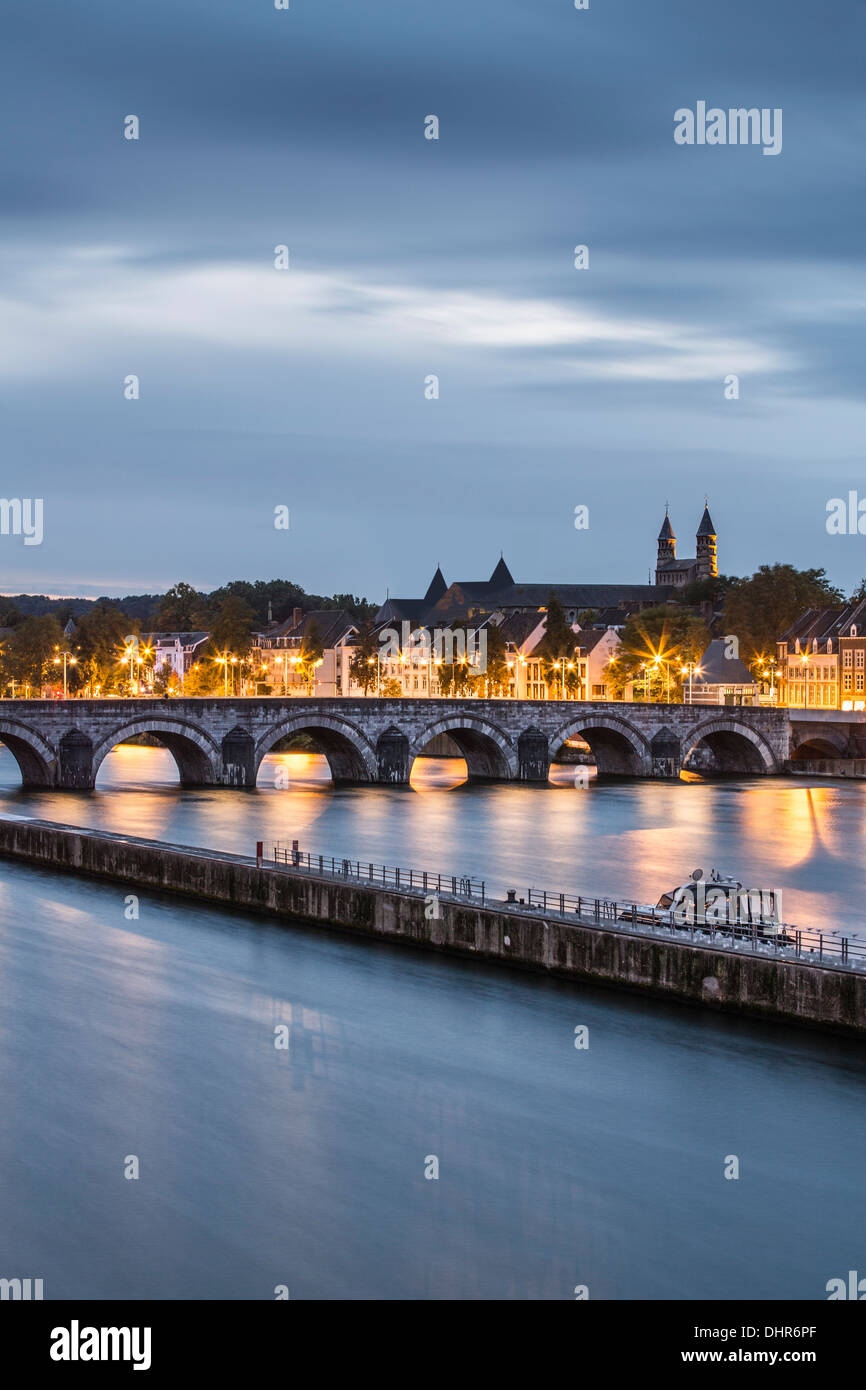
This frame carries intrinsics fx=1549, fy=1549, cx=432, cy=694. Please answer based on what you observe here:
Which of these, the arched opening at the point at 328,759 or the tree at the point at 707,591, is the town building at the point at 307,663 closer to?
the tree at the point at 707,591

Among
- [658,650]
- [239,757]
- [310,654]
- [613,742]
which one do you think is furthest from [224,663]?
[239,757]

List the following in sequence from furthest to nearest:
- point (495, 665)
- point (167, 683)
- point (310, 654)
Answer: point (167, 683), point (310, 654), point (495, 665)

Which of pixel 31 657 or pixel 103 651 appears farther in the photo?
pixel 31 657

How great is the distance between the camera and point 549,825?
66.8 m

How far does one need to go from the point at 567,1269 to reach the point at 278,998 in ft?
48.1

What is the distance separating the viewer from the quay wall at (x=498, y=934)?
28734 millimetres

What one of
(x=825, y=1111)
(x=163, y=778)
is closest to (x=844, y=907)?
(x=825, y=1111)

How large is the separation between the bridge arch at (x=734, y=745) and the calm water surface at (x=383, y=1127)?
4896 centimetres

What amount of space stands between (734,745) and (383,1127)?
239ft

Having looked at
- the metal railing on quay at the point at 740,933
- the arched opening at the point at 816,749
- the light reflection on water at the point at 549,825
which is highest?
the arched opening at the point at 816,749

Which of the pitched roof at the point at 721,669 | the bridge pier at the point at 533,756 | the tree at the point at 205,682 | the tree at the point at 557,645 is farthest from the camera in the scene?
the tree at the point at 205,682

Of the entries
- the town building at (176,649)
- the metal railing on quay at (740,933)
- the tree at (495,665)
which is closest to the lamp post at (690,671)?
the tree at (495,665)

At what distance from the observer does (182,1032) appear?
32.9 metres

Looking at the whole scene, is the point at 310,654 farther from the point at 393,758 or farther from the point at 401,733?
the point at 393,758
